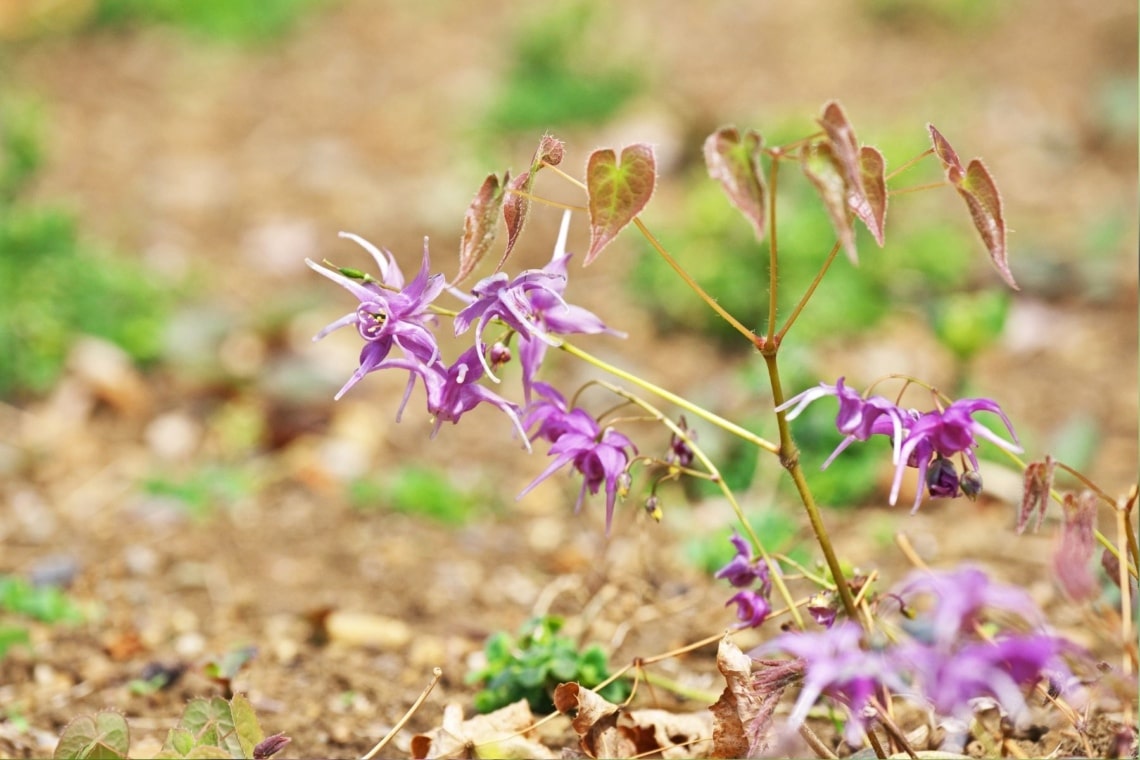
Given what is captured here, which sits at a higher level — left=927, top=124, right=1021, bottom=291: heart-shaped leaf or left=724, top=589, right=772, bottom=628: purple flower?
left=927, top=124, right=1021, bottom=291: heart-shaped leaf

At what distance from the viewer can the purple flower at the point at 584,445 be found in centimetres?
163

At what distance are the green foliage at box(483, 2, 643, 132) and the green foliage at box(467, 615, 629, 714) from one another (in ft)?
13.4

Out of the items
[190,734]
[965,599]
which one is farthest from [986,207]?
[190,734]

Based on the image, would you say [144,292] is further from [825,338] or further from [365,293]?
[365,293]

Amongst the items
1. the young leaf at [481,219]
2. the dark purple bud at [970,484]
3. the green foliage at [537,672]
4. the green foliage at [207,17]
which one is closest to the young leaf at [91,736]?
the green foliage at [537,672]

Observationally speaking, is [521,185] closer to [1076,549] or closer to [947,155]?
[947,155]

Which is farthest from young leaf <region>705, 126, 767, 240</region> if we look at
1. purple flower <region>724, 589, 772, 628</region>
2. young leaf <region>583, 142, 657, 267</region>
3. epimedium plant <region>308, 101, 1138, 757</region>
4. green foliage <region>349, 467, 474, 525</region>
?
green foliage <region>349, 467, 474, 525</region>

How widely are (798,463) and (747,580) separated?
0.68 ft

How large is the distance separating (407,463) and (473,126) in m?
2.71

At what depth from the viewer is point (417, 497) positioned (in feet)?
11.1

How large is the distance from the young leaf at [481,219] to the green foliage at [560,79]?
447 cm

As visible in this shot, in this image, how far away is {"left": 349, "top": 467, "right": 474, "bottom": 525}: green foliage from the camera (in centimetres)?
338

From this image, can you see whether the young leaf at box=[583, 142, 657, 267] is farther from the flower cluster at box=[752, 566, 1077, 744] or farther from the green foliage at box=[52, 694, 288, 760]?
the green foliage at box=[52, 694, 288, 760]

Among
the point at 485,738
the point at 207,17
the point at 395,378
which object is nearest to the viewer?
the point at 485,738
